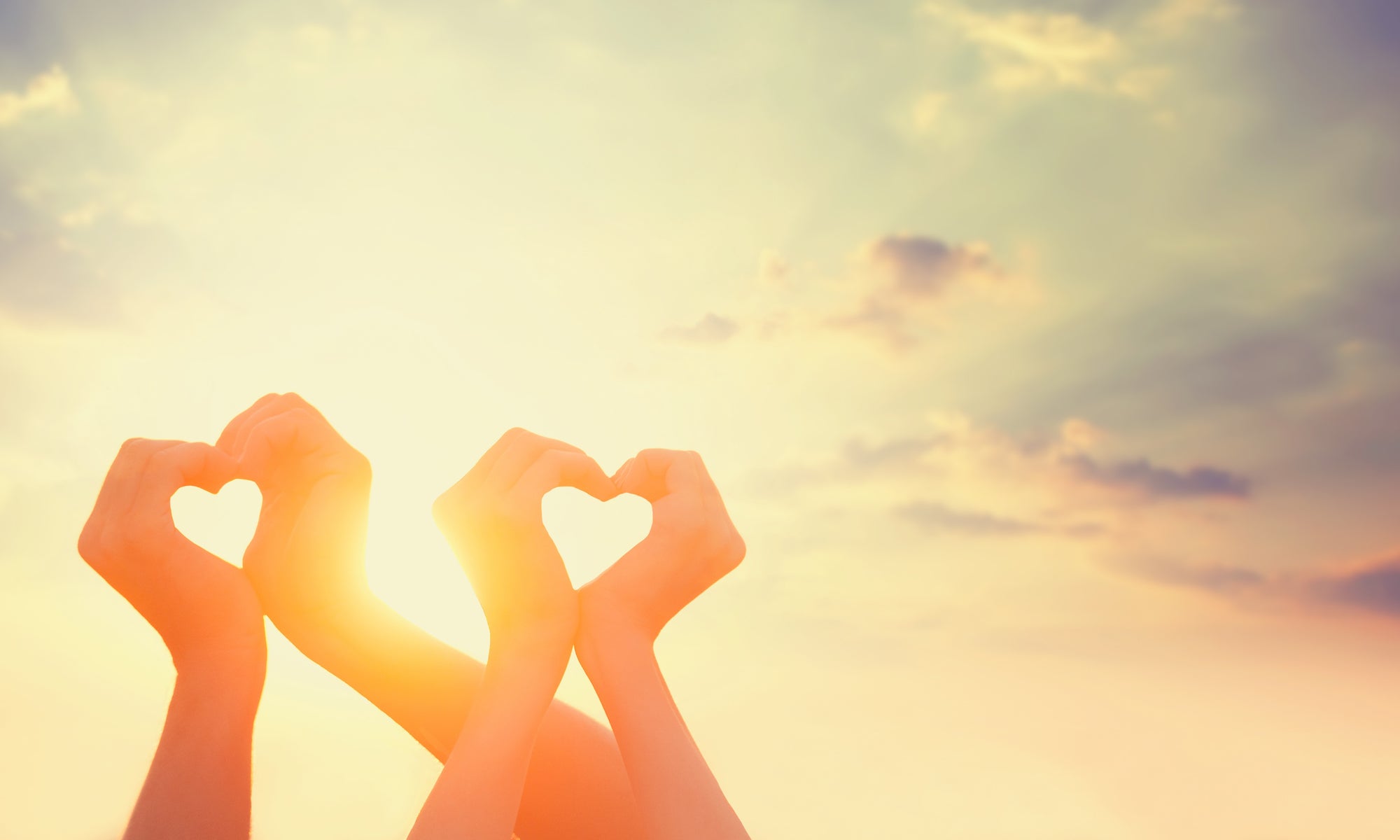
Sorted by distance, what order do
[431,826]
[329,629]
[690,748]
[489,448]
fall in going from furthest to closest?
[329,629] → [489,448] → [690,748] → [431,826]

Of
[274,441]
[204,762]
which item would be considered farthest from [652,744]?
[274,441]

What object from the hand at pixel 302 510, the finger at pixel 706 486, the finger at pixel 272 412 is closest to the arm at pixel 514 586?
the finger at pixel 706 486

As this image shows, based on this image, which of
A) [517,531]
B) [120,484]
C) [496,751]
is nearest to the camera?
[496,751]

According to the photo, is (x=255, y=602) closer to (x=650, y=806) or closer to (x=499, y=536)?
(x=499, y=536)

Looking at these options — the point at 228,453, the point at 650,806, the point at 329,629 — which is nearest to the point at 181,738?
the point at 329,629

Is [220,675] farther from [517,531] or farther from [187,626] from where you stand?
[517,531]

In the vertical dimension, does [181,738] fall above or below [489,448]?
below

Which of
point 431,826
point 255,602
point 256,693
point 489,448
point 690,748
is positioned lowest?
point 431,826

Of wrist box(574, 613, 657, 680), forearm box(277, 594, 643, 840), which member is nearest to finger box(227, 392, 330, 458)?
forearm box(277, 594, 643, 840)
